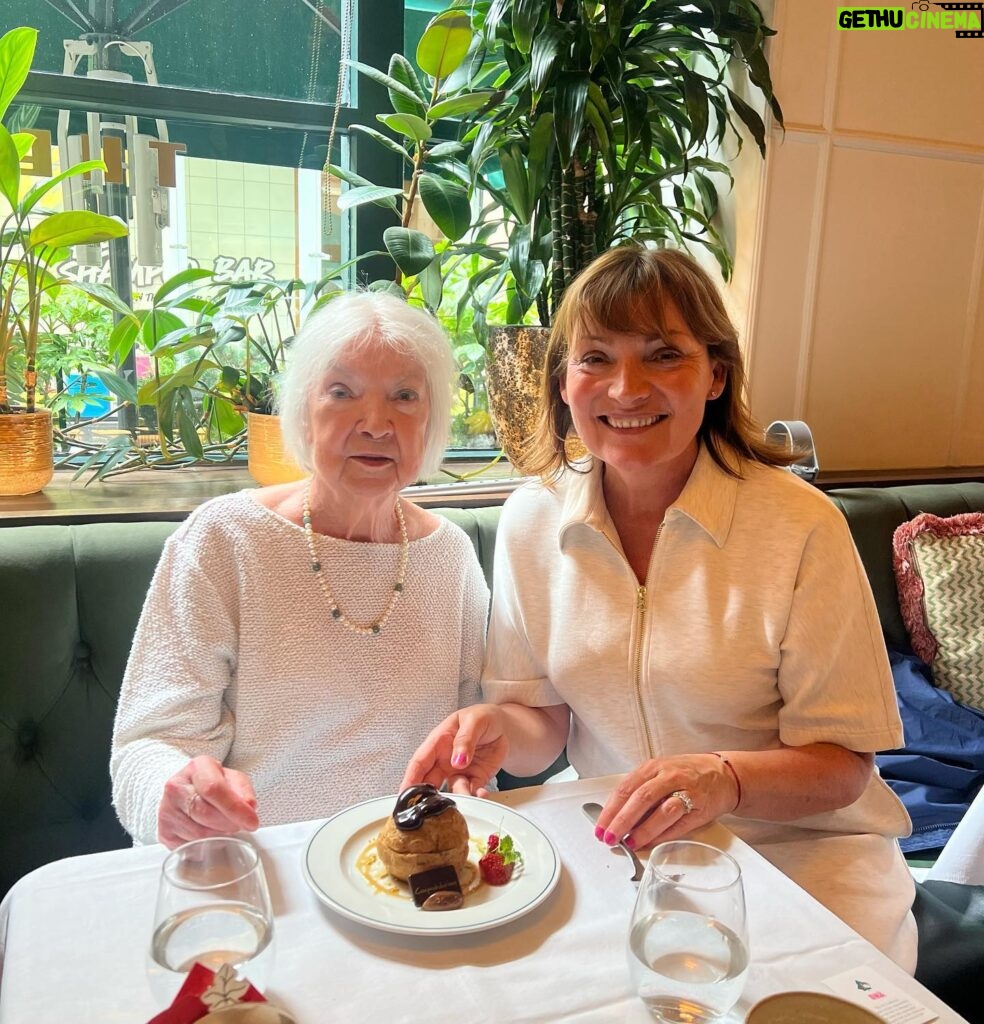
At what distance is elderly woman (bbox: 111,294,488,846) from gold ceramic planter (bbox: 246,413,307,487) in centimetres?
63

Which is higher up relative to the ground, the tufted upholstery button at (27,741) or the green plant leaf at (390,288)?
the green plant leaf at (390,288)

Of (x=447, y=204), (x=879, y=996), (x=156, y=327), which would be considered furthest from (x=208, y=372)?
(x=879, y=996)

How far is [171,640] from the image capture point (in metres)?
1.40

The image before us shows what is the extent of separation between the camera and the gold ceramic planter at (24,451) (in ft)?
6.62

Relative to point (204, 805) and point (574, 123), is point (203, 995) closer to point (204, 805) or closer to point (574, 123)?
point (204, 805)

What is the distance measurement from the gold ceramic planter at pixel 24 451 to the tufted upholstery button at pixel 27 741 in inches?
25.3

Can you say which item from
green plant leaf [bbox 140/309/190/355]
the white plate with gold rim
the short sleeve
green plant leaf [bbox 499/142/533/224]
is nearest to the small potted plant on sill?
green plant leaf [bbox 499/142/533/224]

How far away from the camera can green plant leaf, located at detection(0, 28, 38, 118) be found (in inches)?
75.7

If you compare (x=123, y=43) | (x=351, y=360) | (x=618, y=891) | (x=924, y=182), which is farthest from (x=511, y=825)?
(x=924, y=182)

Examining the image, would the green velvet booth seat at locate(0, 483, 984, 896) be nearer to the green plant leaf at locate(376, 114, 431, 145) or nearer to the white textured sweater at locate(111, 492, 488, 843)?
the white textured sweater at locate(111, 492, 488, 843)

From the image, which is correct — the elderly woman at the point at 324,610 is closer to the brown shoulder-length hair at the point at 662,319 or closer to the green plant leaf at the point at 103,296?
the brown shoulder-length hair at the point at 662,319

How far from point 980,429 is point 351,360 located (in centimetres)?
253

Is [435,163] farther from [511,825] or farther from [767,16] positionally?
[511,825]

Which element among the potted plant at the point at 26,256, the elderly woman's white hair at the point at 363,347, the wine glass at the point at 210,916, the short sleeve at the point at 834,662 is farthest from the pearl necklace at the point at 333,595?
the potted plant at the point at 26,256
